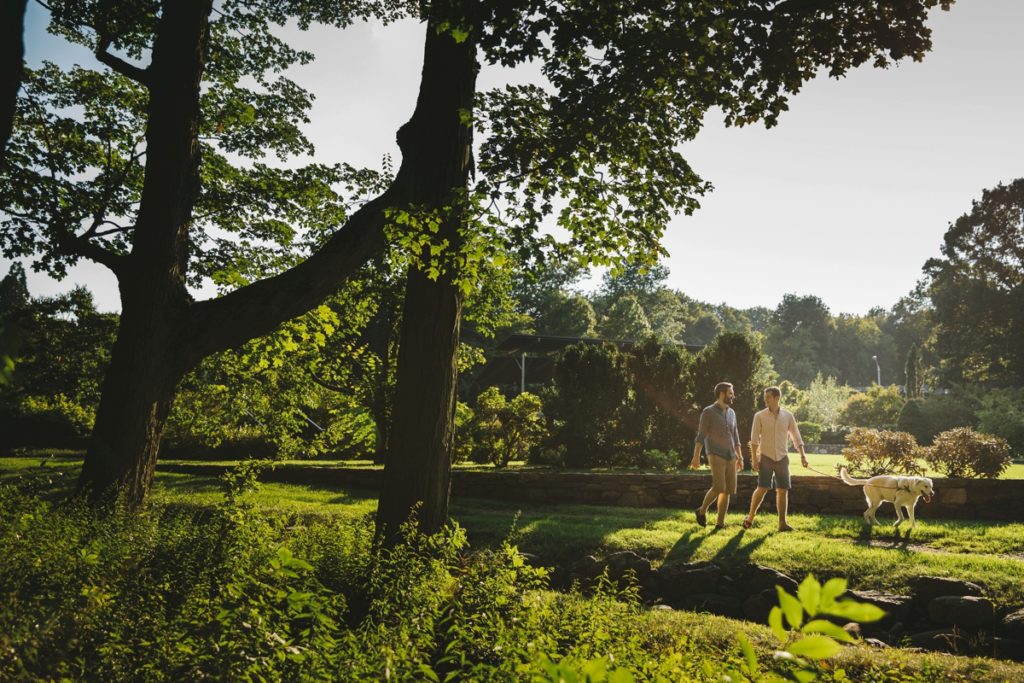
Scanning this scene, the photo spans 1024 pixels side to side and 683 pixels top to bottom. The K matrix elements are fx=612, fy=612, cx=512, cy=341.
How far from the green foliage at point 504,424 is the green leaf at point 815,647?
16216 millimetres

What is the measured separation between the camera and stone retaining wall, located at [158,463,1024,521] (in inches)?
425

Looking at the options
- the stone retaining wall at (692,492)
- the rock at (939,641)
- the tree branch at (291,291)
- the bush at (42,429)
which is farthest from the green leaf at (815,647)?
the bush at (42,429)

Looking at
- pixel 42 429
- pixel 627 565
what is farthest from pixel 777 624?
pixel 42 429

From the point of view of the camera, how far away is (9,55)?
10.4ft

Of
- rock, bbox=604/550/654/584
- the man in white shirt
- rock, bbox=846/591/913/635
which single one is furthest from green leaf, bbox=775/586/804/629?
the man in white shirt

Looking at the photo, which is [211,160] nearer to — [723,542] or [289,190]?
[289,190]

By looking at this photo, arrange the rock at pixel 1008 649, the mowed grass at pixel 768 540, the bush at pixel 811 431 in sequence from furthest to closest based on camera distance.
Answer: the bush at pixel 811 431 < the mowed grass at pixel 768 540 < the rock at pixel 1008 649

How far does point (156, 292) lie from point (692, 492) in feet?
31.8

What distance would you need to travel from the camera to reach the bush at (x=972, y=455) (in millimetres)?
12758

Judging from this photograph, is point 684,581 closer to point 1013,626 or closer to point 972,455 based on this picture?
point 1013,626

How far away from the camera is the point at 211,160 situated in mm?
11859

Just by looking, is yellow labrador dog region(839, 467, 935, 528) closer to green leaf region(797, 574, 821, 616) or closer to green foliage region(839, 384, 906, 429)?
green leaf region(797, 574, 821, 616)

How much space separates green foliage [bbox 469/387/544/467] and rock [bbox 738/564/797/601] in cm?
1068

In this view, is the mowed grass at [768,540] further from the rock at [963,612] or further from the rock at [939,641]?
the rock at [939,641]
